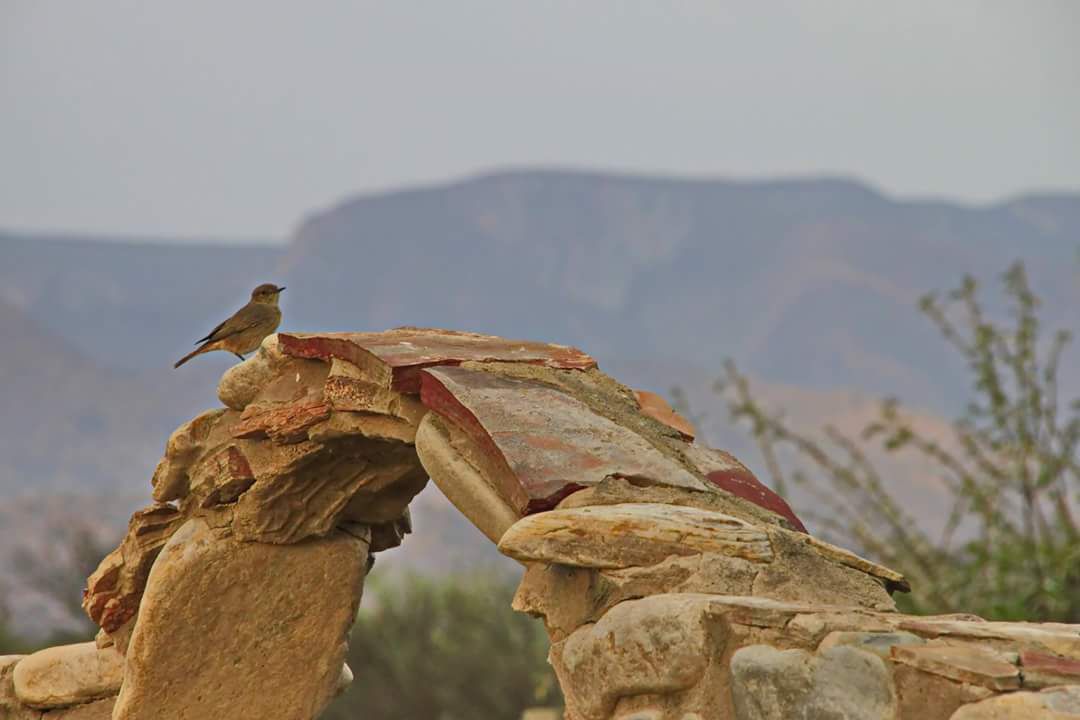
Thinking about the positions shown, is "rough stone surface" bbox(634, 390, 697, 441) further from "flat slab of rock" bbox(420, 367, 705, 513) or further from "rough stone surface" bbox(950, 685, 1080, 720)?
"rough stone surface" bbox(950, 685, 1080, 720)

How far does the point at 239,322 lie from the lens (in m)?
4.50

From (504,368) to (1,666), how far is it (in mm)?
2468

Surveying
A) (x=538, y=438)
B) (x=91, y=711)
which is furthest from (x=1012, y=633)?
(x=91, y=711)

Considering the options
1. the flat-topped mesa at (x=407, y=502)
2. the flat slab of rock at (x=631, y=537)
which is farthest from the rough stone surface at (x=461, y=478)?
the flat slab of rock at (x=631, y=537)

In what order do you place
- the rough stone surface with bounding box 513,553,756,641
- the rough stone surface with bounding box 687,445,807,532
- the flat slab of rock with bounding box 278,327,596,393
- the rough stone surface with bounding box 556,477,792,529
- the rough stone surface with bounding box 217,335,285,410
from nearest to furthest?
the rough stone surface with bounding box 513,553,756,641 → the rough stone surface with bounding box 556,477,792,529 → the rough stone surface with bounding box 687,445,807,532 → the flat slab of rock with bounding box 278,327,596,393 → the rough stone surface with bounding box 217,335,285,410

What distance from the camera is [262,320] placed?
14.8ft

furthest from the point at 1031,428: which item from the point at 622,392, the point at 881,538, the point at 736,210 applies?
the point at 736,210

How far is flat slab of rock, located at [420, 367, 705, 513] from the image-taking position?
337cm

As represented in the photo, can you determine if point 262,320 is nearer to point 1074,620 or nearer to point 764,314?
point 1074,620

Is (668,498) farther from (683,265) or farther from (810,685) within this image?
(683,265)

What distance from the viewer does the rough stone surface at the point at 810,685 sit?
2.72 meters

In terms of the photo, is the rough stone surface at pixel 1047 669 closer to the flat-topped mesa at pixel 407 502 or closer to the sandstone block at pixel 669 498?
the flat-topped mesa at pixel 407 502

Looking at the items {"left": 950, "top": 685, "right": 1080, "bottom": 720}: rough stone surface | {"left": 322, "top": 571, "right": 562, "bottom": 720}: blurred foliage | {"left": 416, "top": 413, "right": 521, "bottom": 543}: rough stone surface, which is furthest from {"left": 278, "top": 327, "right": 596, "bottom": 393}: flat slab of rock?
{"left": 322, "top": 571, "right": 562, "bottom": 720}: blurred foliage

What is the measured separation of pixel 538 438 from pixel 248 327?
1333 mm
